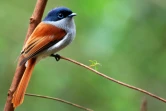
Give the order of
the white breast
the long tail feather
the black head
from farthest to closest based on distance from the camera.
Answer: the black head, the white breast, the long tail feather

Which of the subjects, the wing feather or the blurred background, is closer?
the wing feather

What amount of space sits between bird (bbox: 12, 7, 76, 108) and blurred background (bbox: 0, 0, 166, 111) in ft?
2.59

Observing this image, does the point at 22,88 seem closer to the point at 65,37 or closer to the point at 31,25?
the point at 31,25

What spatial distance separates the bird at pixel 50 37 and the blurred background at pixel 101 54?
31.1 inches

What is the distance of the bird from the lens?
94.7 inches

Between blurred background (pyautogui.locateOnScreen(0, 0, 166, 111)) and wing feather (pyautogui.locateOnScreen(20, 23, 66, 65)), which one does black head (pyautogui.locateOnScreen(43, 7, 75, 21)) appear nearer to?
wing feather (pyautogui.locateOnScreen(20, 23, 66, 65))

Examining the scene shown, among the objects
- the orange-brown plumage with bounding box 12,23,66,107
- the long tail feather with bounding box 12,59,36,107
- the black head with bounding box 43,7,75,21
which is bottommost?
the long tail feather with bounding box 12,59,36,107

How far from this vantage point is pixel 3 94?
380 cm

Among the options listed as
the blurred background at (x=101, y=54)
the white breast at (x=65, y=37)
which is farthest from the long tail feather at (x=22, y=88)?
the blurred background at (x=101, y=54)

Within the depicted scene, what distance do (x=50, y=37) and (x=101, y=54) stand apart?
41.1 inches

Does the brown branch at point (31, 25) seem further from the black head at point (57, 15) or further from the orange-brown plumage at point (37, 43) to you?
the black head at point (57, 15)

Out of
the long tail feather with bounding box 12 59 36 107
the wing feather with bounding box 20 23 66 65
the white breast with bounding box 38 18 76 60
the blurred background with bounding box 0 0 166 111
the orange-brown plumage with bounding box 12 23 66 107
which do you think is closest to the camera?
the long tail feather with bounding box 12 59 36 107

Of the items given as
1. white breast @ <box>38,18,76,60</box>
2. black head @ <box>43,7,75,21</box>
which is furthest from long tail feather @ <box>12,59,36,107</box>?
black head @ <box>43,7,75,21</box>

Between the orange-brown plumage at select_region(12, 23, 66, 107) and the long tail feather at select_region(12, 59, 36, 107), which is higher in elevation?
the orange-brown plumage at select_region(12, 23, 66, 107)
